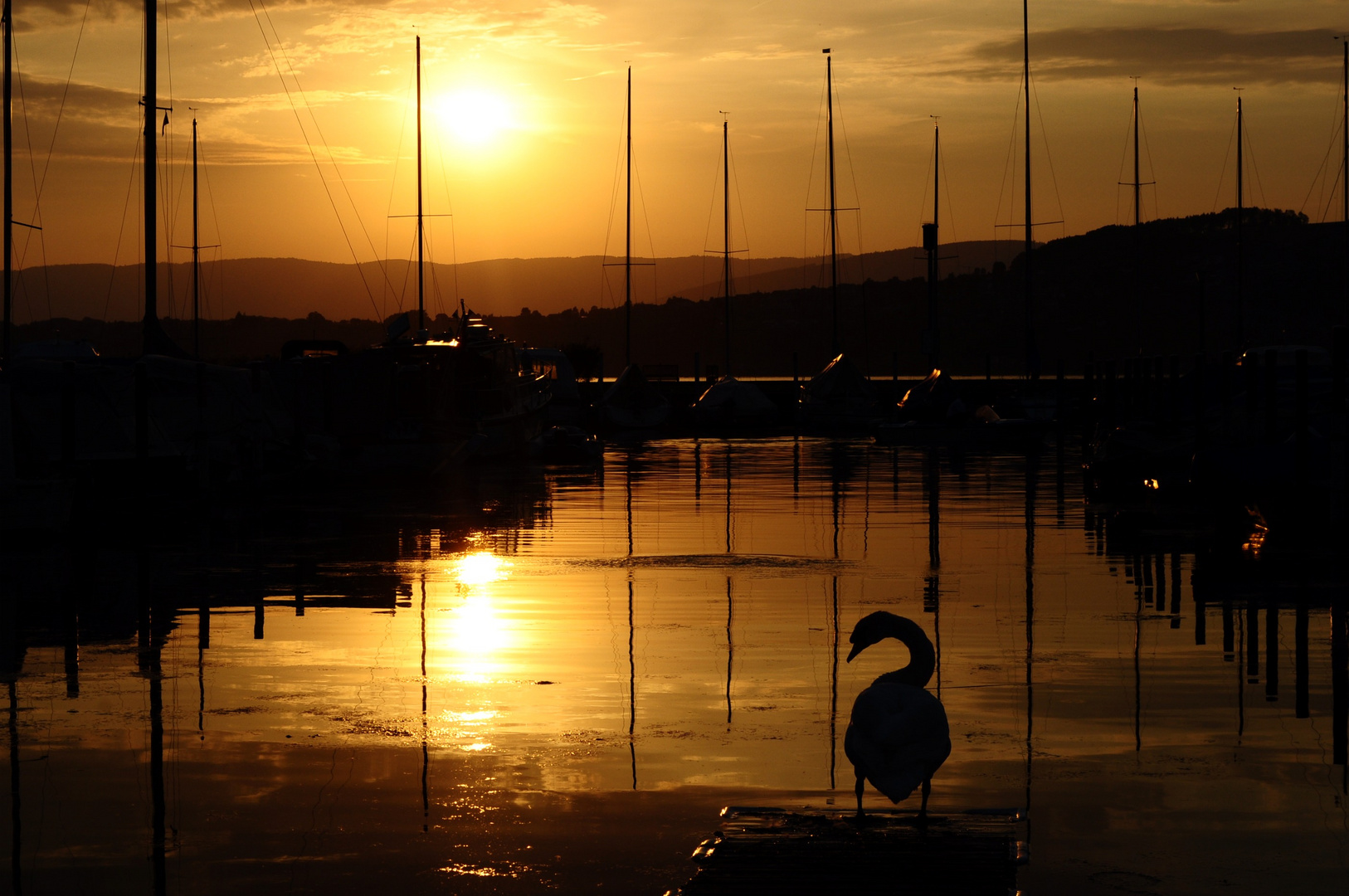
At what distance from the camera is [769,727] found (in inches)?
434

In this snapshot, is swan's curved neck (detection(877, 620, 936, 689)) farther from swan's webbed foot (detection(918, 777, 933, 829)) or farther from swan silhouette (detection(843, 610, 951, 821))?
swan's webbed foot (detection(918, 777, 933, 829))

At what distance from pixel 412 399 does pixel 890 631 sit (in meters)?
35.3

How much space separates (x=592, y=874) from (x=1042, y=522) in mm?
19860

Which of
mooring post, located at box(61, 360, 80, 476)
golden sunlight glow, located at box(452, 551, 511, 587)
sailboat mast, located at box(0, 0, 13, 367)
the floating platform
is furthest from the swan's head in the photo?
sailboat mast, located at box(0, 0, 13, 367)

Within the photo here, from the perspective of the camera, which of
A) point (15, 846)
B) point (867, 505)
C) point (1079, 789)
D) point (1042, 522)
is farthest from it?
point (867, 505)

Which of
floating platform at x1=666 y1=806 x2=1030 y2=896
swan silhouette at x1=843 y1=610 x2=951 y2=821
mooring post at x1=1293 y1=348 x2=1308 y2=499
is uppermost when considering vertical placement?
mooring post at x1=1293 y1=348 x2=1308 y2=499

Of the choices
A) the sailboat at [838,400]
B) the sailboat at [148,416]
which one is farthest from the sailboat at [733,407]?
the sailboat at [148,416]

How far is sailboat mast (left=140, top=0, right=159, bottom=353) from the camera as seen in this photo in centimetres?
3600

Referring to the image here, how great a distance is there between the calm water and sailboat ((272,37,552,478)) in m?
13.4

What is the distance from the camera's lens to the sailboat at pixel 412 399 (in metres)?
37.5

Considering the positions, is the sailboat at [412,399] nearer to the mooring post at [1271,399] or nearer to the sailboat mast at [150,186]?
the sailboat mast at [150,186]

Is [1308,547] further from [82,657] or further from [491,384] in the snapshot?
[491,384]

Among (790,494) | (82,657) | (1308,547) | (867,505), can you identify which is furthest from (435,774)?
(790,494)

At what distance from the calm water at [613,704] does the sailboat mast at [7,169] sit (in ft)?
90.7
